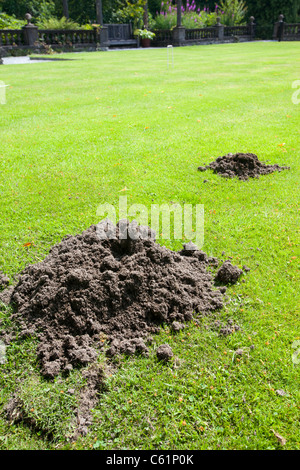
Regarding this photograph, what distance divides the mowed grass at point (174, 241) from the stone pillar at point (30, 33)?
1562cm

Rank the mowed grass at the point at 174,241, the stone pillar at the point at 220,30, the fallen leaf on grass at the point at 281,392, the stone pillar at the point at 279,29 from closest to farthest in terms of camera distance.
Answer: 1. the mowed grass at the point at 174,241
2. the fallen leaf on grass at the point at 281,392
3. the stone pillar at the point at 220,30
4. the stone pillar at the point at 279,29

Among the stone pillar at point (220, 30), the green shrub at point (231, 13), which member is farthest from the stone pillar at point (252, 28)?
the stone pillar at point (220, 30)

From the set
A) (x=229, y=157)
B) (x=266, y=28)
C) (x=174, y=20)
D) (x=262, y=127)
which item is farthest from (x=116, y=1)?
(x=229, y=157)

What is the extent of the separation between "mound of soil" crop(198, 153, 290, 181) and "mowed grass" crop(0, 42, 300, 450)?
0.17 m

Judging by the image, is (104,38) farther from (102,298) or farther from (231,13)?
(102,298)

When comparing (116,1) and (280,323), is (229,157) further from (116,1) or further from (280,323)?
(116,1)

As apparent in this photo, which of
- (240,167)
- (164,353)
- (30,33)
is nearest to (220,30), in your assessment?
(30,33)

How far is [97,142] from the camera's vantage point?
643 centimetres

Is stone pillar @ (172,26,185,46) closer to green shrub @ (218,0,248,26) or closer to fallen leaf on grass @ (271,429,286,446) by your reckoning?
green shrub @ (218,0,248,26)

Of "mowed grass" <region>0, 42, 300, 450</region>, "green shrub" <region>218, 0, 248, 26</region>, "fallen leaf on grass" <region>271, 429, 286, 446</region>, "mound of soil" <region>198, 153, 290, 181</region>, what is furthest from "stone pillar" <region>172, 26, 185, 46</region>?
"fallen leaf on grass" <region>271, 429, 286, 446</region>

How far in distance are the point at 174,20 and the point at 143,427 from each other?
121 feet

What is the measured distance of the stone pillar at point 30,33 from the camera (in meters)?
22.3

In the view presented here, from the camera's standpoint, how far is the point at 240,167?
5098mm

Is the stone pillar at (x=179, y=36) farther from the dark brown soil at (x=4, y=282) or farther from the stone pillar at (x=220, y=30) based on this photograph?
A: the dark brown soil at (x=4, y=282)
